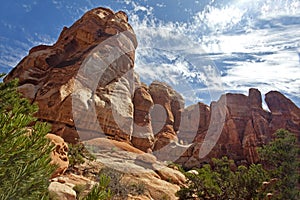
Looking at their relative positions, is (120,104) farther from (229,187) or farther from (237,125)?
(237,125)

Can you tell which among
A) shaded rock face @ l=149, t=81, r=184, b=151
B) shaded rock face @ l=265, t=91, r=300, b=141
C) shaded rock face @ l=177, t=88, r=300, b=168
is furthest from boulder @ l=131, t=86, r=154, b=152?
shaded rock face @ l=265, t=91, r=300, b=141

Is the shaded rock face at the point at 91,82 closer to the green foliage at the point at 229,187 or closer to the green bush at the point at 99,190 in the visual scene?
the green foliage at the point at 229,187

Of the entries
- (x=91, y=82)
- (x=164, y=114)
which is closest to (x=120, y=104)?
(x=91, y=82)

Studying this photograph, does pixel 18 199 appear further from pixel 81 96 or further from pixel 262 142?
pixel 262 142

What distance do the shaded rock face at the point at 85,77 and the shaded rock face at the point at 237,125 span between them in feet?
54.1

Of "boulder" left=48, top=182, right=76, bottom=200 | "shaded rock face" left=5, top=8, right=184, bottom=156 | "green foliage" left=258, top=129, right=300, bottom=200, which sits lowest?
"boulder" left=48, top=182, right=76, bottom=200

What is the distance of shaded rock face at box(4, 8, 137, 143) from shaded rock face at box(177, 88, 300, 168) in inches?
649

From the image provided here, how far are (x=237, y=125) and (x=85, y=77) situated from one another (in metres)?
31.0

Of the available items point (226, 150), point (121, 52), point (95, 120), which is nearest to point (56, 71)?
point (95, 120)

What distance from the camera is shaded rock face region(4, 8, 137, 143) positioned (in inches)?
872

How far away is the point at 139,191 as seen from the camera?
1266 centimetres

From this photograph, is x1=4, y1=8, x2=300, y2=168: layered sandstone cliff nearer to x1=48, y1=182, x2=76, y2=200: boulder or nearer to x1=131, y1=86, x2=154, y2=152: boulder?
x1=131, y1=86, x2=154, y2=152: boulder

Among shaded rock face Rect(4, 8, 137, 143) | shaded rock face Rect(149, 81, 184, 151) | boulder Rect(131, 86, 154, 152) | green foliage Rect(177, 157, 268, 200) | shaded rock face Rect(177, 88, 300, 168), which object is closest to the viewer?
green foliage Rect(177, 157, 268, 200)

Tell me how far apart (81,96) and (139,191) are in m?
13.2
